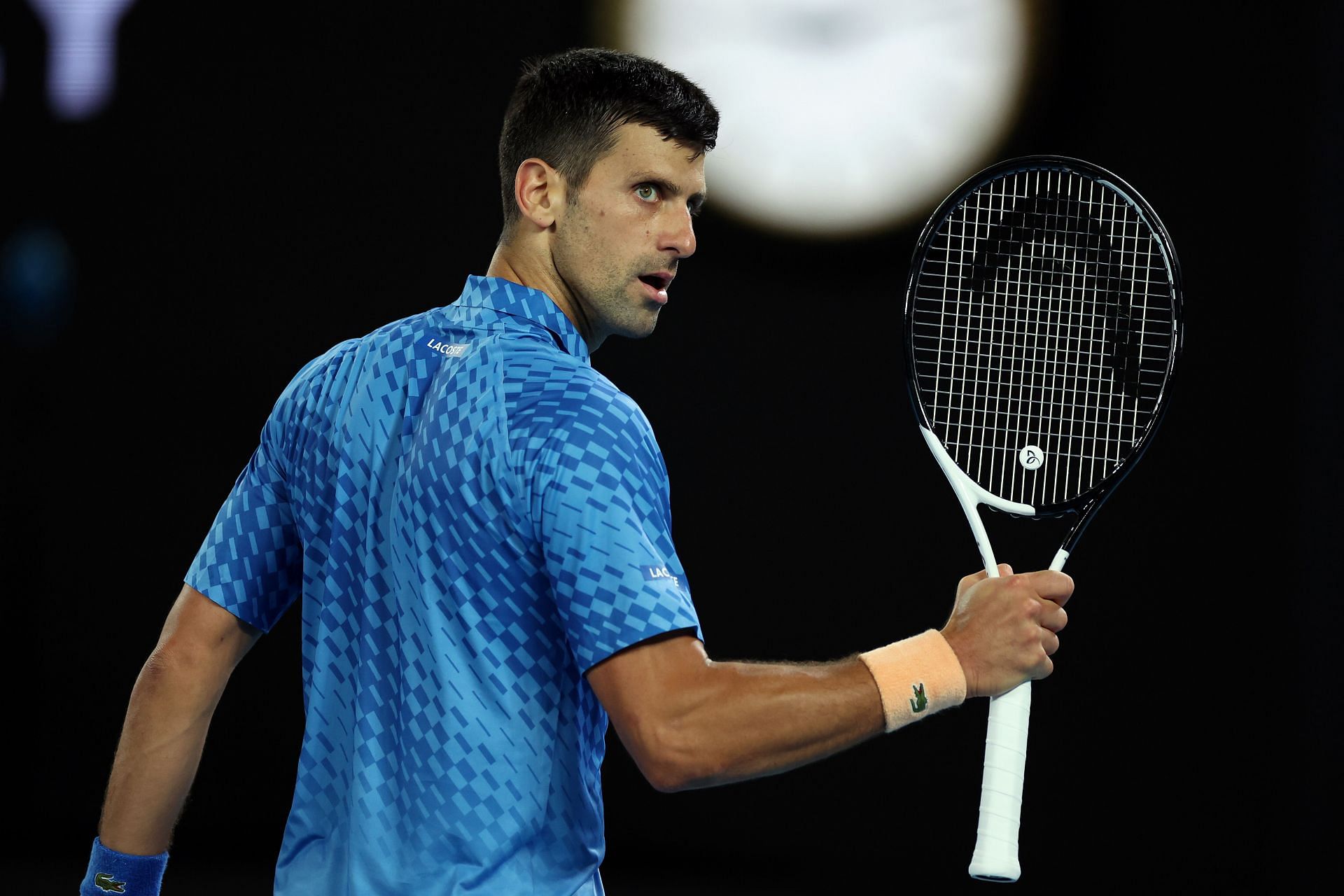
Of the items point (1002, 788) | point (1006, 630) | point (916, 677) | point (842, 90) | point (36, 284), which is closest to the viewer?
point (916, 677)

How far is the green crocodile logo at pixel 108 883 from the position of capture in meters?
1.58

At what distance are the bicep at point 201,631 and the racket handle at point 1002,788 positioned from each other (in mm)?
831

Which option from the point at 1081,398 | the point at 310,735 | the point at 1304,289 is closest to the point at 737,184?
the point at 1081,398

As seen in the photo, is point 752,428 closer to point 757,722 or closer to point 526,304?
point 526,304

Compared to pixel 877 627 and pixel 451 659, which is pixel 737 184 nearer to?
pixel 877 627

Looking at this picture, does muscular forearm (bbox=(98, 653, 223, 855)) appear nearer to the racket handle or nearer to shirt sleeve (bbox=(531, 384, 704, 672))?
shirt sleeve (bbox=(531, 384, 704, 672))

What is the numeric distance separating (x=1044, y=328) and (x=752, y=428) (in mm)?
1006

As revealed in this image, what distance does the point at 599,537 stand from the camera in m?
1.20

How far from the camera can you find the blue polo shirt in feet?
4.00

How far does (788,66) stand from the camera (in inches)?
156

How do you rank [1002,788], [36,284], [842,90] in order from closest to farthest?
[1002,788]
[842,90]
[36,284]

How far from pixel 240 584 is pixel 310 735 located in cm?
22

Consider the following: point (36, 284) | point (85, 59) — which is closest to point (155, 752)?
point (36, 284)

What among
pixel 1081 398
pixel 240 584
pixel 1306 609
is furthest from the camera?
pixel 1306 609
